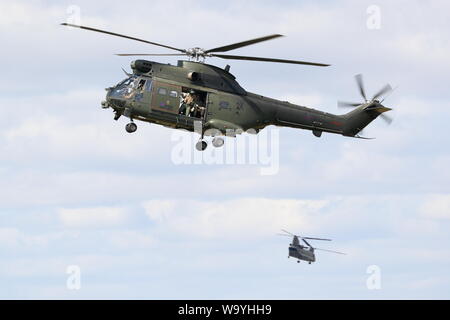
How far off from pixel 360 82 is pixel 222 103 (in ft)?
41.0

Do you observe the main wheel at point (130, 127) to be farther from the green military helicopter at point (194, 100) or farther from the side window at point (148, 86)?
the side window at point (148, 86)

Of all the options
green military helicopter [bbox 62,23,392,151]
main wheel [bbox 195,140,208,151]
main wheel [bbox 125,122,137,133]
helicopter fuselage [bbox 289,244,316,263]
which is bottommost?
main wheel [bbox 195,140,208,151]

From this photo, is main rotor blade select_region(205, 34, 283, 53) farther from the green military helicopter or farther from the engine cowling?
the engine cowling

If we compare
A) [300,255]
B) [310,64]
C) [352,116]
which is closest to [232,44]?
[310,64]

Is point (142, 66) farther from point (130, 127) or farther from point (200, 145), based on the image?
point (200, 145)

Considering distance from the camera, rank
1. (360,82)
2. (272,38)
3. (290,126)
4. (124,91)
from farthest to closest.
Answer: (360,82) → (290,126) → (124,91) → (272,38)

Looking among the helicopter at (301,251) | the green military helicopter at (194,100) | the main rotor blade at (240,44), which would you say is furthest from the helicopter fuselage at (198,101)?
the helicopter at (301,251)

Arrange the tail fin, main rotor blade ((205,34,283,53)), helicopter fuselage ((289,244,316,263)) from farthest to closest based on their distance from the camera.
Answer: helicopter fuselage ((289,244,316,263)) → the tail fin → main rotor blade ((205,34,283,53))

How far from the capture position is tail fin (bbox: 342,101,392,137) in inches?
2147

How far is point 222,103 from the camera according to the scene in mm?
48969

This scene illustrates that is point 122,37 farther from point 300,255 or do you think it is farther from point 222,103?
point 300,255

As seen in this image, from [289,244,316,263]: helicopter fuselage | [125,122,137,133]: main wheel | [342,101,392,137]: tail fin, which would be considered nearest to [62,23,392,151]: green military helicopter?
[125,122,137,133]: main wheel

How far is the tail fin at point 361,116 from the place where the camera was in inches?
2147

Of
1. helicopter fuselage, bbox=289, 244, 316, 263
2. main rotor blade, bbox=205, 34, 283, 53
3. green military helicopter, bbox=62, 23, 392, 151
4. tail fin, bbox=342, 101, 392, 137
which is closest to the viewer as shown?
main rotor blade, bbox=205, 34, 283, 53
